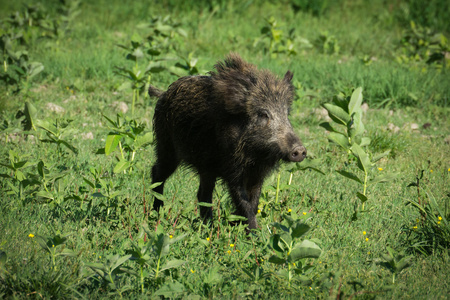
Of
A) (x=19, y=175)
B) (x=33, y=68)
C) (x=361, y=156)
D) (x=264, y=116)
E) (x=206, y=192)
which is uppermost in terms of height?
(x=264, y=116)

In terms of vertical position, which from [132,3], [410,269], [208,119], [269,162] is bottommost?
[132,3]

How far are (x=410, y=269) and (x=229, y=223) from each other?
1.45 metres

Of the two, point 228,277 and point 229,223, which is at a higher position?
point 228,277

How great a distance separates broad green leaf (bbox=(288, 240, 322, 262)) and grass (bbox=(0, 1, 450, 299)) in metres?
0.18

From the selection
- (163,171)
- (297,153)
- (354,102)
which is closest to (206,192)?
(163,171)

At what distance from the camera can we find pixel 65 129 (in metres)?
4.60

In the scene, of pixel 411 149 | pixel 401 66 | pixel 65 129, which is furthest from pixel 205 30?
pixel 65 129

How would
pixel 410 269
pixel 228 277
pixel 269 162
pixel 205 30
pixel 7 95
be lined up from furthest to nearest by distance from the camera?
pixel 205 30 < pixel 7 95 < pixel 269 162 < pixel 410 269 < pixel 228 277

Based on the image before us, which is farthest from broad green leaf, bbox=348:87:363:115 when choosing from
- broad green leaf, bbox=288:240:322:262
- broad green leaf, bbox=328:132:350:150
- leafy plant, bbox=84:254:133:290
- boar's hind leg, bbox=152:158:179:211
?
leafy plant, bbox=84:254:133:290

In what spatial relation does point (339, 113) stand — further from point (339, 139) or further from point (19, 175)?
point (19, 175)

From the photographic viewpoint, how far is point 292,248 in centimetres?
294

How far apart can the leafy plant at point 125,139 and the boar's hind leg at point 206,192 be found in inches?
23.4

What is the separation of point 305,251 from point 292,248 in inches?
3.6

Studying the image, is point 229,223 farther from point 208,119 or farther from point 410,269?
point 410,269
